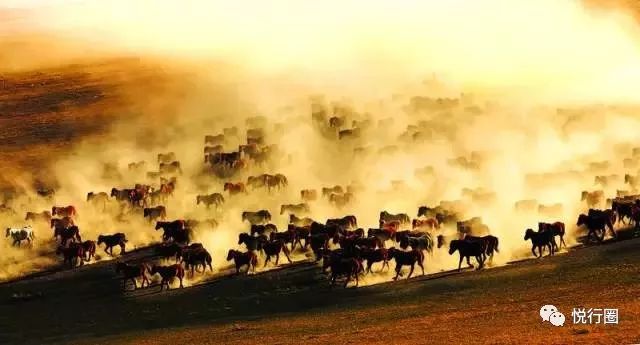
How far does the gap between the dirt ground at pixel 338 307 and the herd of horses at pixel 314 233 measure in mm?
768

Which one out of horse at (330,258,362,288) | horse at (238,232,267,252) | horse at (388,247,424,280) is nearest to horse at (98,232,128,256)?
horse at (238,232,267,252)

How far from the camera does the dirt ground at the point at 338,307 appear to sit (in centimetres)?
2062

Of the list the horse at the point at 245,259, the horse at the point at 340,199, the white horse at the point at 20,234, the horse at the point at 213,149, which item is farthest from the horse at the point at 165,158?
the horse at the point at 245,259

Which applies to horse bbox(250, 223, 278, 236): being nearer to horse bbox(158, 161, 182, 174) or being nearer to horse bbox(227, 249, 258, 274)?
horse bbox(227, 249, 258, 274)

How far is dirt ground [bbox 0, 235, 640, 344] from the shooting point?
20625 millimetres

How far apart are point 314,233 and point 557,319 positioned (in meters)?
11.9

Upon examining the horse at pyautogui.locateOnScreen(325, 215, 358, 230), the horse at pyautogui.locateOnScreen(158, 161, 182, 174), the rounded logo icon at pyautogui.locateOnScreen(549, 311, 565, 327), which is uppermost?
the horse at pyautogui.locateOnScreen(158, 161, 182, 174)

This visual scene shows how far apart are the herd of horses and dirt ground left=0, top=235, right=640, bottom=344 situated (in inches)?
30.2

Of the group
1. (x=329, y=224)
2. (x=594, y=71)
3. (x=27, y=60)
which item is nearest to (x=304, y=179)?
(x=329, y=224)

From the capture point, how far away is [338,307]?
80.7 ft

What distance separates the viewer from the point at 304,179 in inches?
1619

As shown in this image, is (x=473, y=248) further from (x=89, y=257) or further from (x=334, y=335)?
(x=89, y=257)

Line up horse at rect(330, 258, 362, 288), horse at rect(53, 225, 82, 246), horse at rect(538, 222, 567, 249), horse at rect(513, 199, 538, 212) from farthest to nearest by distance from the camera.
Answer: horse at rect(53, 225, 82, 246) < horse at rect(513, 199, 538, 212) < horse at rect(538, 222, 567, 249) < horse at rect(330, 258, 362, 288)

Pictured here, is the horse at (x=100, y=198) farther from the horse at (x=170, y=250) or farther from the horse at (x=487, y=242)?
the horse at (x=487, y=242)
